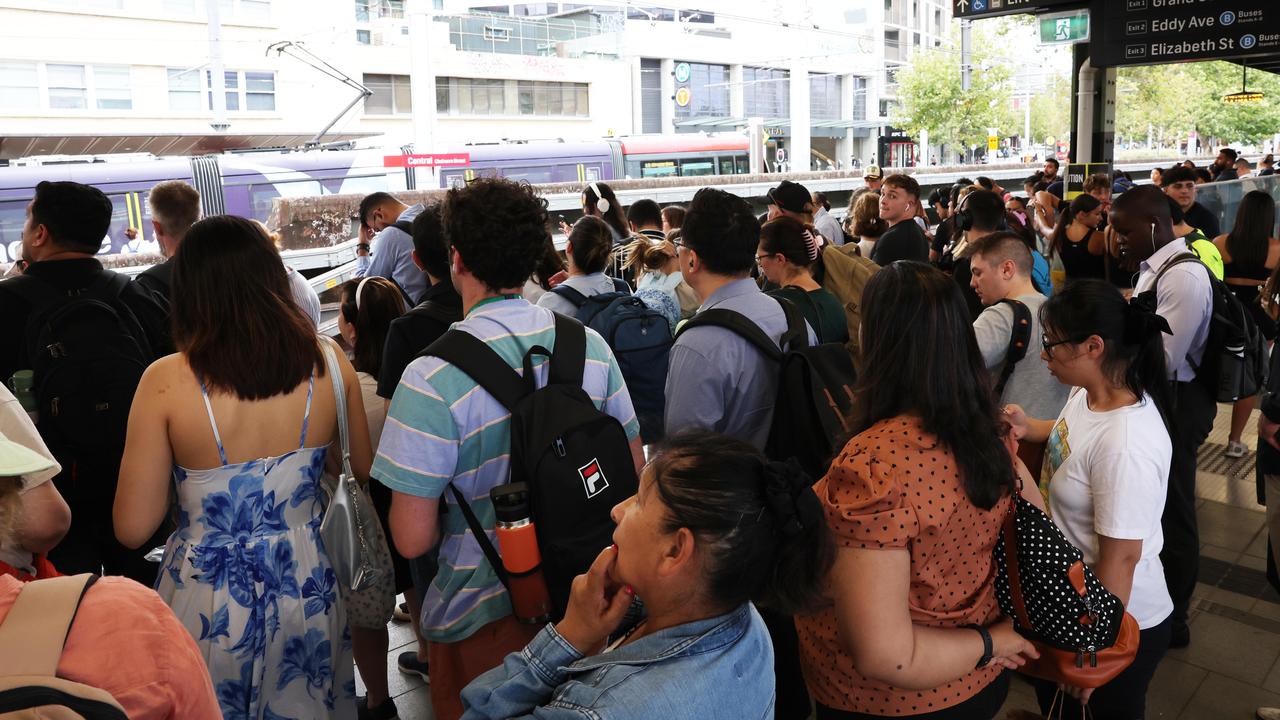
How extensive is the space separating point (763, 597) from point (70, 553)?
2.41 meters

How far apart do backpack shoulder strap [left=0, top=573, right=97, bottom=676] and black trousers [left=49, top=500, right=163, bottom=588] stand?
1869 mm

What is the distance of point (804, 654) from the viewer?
6.62ft

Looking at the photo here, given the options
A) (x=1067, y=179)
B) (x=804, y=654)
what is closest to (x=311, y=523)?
(x=804, y=654)

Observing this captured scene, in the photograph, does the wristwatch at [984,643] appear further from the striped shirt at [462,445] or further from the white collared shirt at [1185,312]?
the white collared shirt at [1185,312]

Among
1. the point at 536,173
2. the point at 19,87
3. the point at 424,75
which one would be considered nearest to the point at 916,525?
the point at 424,75

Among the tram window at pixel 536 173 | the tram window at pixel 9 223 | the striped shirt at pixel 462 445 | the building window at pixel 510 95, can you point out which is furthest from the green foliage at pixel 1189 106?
the striped shirt at pixel 462 445

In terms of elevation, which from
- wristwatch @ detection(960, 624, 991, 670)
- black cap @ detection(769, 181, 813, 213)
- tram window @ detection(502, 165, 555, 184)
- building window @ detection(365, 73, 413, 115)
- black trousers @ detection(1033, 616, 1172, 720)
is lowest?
black trousers @ detection(1033, 616, 1172, 720)

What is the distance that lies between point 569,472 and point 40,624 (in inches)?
43.1

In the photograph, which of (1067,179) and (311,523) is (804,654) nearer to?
(311,523)

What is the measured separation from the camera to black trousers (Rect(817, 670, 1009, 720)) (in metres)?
1.85

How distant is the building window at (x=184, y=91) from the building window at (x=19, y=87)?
3.57m

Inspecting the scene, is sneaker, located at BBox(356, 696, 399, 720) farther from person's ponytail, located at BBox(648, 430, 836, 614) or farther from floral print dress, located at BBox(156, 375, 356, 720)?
person's ponytail, located at BBox(648, 430, 836, 614)

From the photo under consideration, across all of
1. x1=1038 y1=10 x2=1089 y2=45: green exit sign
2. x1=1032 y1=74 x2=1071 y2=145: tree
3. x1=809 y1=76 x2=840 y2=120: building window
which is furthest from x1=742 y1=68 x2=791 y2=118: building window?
x1=1038 y1=10 x2=1089 y2=45: green exit sign

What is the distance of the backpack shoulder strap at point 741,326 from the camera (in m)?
2.68
